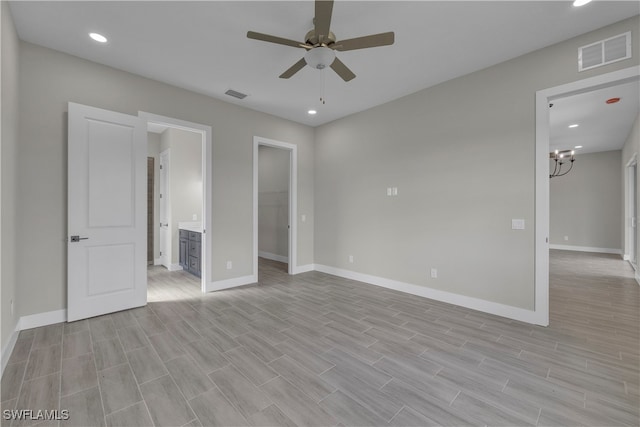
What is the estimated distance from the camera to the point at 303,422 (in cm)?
164

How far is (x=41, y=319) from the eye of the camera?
291cm

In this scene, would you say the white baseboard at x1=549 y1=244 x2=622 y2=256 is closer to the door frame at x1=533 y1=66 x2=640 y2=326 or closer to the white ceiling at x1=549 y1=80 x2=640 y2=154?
the white ceiling at x1=549 y1=80 x2=640 y2=154

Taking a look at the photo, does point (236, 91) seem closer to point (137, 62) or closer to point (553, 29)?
point (137, 62)

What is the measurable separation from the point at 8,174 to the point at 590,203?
12.8 m

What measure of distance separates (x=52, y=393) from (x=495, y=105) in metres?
5.07

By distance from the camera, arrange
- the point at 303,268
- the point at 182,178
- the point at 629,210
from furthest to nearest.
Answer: the point at 629,210
the point at 182,178
the point at 303,268

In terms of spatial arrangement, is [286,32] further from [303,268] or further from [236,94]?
[303,268]

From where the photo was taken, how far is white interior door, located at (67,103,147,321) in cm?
301

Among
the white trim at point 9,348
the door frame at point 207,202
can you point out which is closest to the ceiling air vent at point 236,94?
the door frame at point 207,202

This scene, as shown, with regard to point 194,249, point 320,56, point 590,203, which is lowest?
point 194,249

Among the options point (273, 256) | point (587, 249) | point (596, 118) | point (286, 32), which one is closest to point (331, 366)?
point (286, 32)

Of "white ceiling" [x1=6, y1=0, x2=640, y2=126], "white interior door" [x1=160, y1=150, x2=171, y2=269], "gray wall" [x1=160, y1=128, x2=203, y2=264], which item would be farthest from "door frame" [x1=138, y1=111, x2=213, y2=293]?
"white interior door" [x1=160, y1=150, x2=171, y2=269]

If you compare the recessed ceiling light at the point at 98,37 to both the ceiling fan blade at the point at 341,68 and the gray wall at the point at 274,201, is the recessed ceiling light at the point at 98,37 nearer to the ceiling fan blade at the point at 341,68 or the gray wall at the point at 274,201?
the ceiling fan blade at the point at 341,68

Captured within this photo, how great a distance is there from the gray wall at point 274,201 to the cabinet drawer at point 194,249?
88.2 inches
